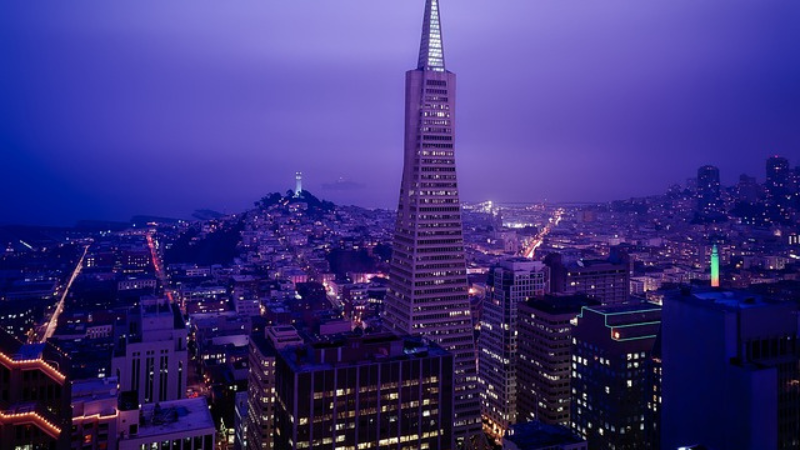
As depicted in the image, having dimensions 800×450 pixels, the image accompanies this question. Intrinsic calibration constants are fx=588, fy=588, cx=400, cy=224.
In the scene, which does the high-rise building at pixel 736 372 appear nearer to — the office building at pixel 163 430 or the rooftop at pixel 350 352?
the rooftop at pixel 350 352

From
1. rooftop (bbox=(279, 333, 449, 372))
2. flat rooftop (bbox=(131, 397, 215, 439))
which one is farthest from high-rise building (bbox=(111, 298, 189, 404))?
rooftop (bbox=(279, 333, 449, 372))

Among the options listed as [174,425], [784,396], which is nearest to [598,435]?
[784,396]

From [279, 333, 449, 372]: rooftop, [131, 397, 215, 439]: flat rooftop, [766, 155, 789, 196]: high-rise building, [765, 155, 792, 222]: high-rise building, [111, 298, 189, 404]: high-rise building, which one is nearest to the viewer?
[279, 333, 449, 372]: rooftop

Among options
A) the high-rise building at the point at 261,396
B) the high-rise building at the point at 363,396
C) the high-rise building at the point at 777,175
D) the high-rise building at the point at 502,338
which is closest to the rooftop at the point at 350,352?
the high-rise building at the point at 363,396

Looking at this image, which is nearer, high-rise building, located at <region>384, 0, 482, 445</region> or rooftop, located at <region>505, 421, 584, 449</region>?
rooftop, located at <region>505, 421, 584, 449</region>

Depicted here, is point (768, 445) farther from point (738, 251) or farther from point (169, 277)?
point (169, 277)

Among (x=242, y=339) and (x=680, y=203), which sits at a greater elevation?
(x=680, y=203)

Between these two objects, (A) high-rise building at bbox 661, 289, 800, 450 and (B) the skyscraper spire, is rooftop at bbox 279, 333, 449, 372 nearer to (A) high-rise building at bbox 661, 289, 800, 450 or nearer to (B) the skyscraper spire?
(A) high-rise building at bbox 661, 289, 800, 450
